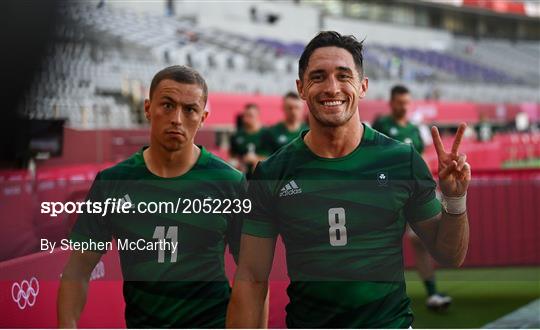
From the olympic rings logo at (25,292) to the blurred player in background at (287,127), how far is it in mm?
3602

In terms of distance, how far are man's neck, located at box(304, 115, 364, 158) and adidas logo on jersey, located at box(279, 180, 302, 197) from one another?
0.43 ft

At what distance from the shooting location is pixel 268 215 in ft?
8.49

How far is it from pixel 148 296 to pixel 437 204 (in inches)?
41.1

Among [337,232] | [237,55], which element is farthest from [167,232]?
[237,55]

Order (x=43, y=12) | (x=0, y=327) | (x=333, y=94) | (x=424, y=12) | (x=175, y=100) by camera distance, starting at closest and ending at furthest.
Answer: (x=333, y=94) → (x=175, y=100) → (x=0, y=327) → (x=43, y=12) → (x=424, y=12)

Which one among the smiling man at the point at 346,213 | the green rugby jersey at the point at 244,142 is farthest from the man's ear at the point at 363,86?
the green rugby jersey at the point at 244,142

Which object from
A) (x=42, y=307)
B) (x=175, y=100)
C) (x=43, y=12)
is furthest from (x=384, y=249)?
(x=43, y=12)

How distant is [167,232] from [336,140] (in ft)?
2.24

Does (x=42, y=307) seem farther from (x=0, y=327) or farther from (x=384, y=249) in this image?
(x=384, y=249)

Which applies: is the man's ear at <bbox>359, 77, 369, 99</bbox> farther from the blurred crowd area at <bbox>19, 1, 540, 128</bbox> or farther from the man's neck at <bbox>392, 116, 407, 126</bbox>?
the man's neck at <bbox>392, 116, 407, 126</bbox>

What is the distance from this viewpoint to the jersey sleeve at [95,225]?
8.87ft

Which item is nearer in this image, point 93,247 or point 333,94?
point 333,94

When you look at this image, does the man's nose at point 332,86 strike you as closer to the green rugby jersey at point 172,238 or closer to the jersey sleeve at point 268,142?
the green rugby jersey at point 172,238

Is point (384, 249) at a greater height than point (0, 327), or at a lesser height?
greater
